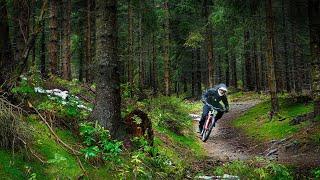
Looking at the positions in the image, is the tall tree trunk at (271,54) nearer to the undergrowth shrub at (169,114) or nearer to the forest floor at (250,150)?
the forest floor at (250,150)

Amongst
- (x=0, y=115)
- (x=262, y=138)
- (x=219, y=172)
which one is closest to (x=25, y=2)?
(x=0, y=115)

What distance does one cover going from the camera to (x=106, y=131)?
7641 mm

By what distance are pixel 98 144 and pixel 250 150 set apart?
27.9ft

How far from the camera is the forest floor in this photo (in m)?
11.0

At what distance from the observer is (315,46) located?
49.6ft

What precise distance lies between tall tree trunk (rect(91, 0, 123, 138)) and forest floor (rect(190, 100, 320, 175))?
8.96 ft

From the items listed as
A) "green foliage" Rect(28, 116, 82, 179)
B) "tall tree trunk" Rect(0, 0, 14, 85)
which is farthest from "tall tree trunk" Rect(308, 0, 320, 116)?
"tall tree trunk" Rect(0, 0, 14, 85)

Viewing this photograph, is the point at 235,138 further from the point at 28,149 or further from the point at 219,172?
the point at 28,149

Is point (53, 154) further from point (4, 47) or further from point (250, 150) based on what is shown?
point (250, 150)

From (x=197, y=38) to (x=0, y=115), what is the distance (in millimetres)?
23372

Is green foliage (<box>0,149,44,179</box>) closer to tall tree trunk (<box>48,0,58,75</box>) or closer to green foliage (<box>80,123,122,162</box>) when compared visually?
green foliage (<box>80,123,122,162</box>)

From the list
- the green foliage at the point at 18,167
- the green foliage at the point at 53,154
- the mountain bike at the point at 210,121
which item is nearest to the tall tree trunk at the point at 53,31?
the mountain bike at the point at 210,121

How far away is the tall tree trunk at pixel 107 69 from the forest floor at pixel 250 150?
273 cm

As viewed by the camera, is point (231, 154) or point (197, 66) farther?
point (197, 66)
